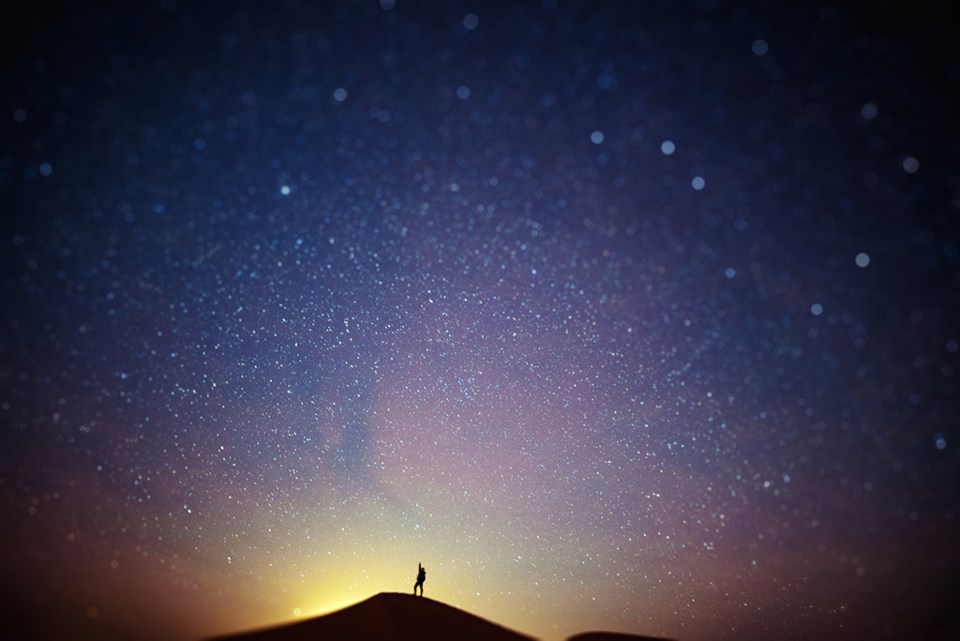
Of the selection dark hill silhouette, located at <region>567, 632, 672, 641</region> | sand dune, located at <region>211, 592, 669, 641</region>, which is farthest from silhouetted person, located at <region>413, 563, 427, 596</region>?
dark hill silhouette, located at <region>567, 632, 672, 641</region>

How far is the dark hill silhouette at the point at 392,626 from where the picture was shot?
17844 millimetres

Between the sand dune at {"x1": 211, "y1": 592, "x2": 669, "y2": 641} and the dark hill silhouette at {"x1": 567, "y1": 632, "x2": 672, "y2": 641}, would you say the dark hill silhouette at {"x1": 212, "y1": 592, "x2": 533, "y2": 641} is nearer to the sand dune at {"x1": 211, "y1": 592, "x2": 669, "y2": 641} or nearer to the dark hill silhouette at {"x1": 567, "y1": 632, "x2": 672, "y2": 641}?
the sand dune at {"x1": 211, "y1": 592, "x2": 669, "y2": 641}

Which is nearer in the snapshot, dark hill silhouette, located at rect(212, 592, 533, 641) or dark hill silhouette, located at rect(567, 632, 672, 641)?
dark hill silhouette, located at rect(212, 592, 533, 641)

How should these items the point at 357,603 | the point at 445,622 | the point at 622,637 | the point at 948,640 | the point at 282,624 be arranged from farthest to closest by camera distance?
the point at 948,640 < the point at 622,637 < the point at 357,603 < the point at 445,622 < the point at 282,624

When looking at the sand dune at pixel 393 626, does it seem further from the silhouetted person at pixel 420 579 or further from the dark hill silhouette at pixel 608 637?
the dark hill silhouette at pixel 608 637

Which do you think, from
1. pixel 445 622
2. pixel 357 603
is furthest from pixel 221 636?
pixel 445 622

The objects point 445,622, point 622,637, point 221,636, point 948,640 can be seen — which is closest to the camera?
point 221,636

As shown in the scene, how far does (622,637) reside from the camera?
25.5m

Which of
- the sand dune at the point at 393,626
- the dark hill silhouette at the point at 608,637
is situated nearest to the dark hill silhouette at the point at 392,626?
the sand dune at the point at 393,626

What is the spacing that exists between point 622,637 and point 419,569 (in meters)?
10.7

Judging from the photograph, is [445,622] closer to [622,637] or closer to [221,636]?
[221,636]

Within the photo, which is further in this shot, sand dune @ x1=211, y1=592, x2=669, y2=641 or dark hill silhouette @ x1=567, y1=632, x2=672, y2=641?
dark hill silhouette @ x1=567, y1=632, x2=672, y2=641

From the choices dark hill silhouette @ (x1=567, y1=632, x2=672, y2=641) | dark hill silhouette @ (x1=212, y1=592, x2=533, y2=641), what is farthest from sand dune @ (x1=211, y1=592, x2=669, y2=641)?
dark hill silhouette @ (x1=567, y1=632, x2=672, y2=641)

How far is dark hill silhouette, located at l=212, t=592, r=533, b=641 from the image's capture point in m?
17.8
